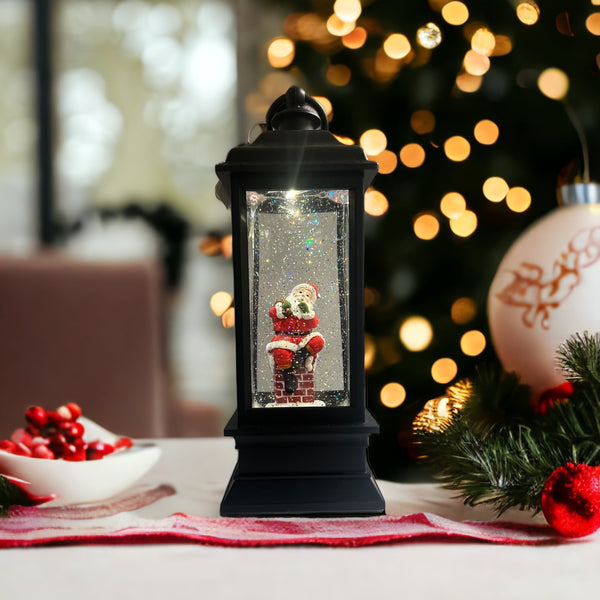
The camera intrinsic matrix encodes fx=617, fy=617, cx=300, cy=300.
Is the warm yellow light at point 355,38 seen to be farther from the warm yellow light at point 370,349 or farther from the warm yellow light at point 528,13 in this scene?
the warm yellow light at point 370,349

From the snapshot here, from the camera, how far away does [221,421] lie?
6.36ft

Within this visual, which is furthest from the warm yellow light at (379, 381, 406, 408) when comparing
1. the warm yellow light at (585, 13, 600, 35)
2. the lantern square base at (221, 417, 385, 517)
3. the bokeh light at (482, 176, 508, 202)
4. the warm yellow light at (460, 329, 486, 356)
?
the warm yellow light at (585, 13, 600, 35)

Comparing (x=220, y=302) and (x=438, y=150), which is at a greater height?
(x=438, y=150)

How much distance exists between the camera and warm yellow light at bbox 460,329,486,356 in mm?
1239

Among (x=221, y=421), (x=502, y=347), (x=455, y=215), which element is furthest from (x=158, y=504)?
(x=221, y=421)

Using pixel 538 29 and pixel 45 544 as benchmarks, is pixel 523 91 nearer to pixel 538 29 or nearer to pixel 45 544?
pixel 538 29

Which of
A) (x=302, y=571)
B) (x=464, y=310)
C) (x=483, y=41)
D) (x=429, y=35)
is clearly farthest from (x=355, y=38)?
(x=302, y=571)

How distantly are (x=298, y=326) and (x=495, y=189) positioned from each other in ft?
2.67

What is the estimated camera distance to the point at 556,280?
0.73 metres

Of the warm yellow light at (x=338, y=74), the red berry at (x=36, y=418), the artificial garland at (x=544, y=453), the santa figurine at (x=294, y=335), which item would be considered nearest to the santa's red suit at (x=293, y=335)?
the santa figurine at (x=294, y=335)

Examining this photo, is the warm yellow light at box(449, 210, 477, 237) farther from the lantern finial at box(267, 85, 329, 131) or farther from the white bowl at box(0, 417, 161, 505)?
the white bowl at box(0, 417, 161, 505)

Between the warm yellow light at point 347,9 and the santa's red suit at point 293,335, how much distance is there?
983 millimetres

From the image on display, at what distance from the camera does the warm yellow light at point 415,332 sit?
1263mm

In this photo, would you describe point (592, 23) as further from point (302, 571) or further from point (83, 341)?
point (83, 341)
